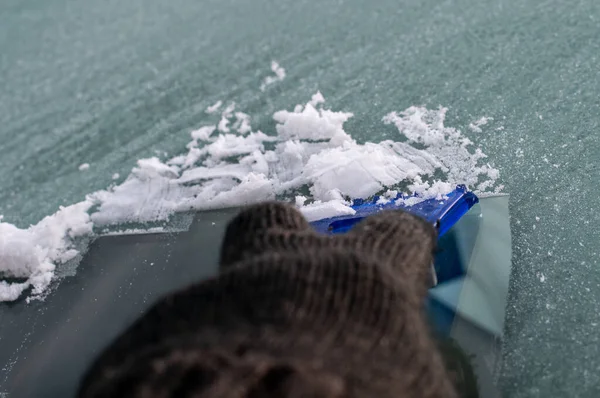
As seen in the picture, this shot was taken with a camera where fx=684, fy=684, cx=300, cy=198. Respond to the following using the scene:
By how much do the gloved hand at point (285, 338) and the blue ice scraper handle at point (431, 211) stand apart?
0.32m

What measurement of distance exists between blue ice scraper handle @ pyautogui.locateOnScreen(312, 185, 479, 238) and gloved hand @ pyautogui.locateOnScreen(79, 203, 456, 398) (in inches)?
12.6

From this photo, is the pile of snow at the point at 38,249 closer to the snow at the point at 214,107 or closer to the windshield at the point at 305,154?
the windshield at the point at 305,154

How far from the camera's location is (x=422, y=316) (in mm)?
577

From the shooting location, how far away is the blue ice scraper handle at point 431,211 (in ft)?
2.96

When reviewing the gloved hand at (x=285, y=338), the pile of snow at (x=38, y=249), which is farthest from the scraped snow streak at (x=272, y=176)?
the gloved hand at (x=285, y=338)

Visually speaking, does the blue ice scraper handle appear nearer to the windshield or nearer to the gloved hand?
the windshield

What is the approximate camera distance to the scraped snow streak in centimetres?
103

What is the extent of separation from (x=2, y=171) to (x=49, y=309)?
1.48 ft

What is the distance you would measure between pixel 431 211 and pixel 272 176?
301mm

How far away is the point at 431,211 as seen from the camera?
913 millimetres

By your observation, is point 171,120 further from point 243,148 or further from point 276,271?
point 276,271

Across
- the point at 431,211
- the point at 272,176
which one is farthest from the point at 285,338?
the point at 272,176

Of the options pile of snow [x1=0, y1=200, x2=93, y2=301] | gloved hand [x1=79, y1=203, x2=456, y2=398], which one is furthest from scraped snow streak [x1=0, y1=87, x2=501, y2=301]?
gloved hand [x1=79, y1=203, x2=456, y2=398]

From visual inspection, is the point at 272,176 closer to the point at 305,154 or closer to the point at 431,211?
the point at 305,154
